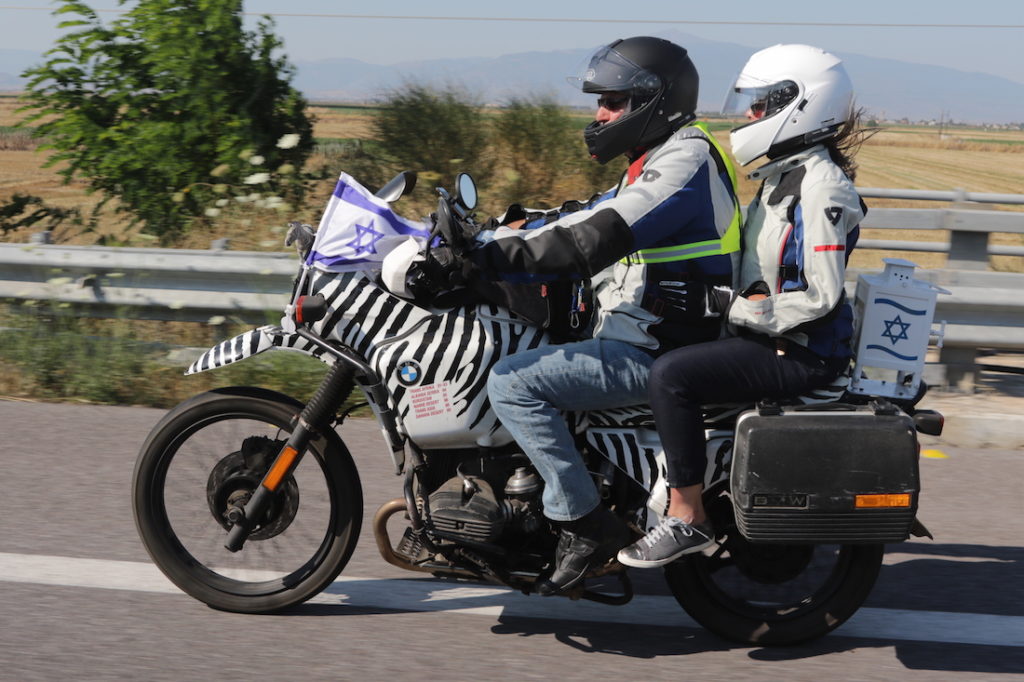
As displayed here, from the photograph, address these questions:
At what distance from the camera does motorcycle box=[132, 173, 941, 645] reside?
3.41 m

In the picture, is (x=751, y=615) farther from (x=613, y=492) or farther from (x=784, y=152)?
(x=784, y=152)

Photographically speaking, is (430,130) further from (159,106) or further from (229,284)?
(229,284)

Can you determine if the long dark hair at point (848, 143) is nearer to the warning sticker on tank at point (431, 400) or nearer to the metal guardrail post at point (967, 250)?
the warning sticker on tank at point (431, 400)

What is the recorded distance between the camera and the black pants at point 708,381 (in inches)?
134

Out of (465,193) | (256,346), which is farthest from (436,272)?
(256,346)

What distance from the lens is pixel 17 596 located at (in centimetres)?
381

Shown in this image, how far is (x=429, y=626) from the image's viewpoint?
3.76m

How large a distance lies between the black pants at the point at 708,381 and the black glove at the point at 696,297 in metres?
0.11

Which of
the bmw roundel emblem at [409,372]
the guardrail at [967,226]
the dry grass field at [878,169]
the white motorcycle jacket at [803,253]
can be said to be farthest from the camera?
the dry grass field at [878,169]

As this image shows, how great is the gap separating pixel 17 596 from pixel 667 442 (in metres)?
2.18

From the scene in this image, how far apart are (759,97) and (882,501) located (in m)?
1.28

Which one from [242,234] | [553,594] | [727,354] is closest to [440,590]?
[553,594]

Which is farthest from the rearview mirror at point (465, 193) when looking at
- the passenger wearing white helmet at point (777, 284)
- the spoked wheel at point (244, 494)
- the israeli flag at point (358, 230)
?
the spoked wheel at point (244, 494)

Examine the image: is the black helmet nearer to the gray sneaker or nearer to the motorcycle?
the motorcycle
